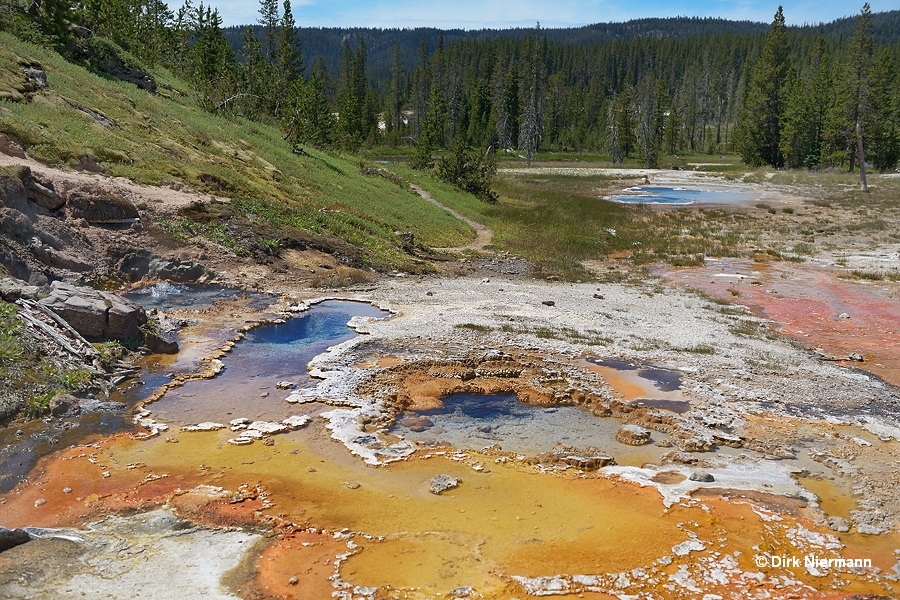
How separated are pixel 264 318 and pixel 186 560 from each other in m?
10.2

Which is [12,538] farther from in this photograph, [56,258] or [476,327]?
[56,258]

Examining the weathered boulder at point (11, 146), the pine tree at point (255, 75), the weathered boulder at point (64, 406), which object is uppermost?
the pine tree at point (255, 75)

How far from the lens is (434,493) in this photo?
898 centimetres

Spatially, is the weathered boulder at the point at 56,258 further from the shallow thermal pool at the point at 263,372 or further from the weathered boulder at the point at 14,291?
the shallow thermal pool at the point at 263,372

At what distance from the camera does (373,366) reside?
13852mm

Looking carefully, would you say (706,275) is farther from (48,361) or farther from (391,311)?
(48,361)

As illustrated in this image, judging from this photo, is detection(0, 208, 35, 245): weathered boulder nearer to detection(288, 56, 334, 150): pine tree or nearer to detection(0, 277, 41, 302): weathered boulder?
detection(0, 277, 41, 302): weathered boulder

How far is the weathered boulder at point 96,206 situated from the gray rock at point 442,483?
1468cm

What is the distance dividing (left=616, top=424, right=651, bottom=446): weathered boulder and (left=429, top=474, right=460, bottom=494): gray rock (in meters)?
2.99

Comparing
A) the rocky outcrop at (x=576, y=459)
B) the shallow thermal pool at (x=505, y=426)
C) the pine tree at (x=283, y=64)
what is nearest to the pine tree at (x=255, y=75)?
the pine tree at (x=283, y=64)

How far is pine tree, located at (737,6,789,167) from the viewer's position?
88.8m

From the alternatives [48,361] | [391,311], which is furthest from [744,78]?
[48,361]

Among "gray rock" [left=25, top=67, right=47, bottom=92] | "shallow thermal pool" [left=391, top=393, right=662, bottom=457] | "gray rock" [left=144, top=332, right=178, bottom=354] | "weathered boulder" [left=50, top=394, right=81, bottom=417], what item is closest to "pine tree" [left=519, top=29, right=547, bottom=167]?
"gray rock" [left=25, top=67, right=47, bottom=92]

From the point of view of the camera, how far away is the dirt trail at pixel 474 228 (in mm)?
31812
